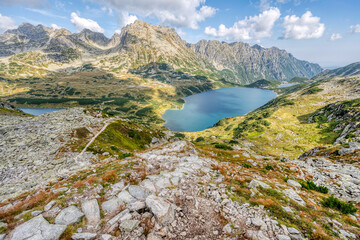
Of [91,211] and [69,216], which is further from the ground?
[69,216]

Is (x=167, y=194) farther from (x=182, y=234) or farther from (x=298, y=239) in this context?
(x=298, y=239)

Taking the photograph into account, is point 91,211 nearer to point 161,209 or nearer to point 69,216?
point 69,216

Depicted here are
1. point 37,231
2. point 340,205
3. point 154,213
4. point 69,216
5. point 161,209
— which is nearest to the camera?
point 37,231

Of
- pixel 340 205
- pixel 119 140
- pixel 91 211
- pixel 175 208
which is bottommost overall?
pixel 119 140

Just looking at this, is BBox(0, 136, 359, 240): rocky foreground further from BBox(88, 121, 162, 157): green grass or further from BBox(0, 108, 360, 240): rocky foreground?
BBox(88, 121, 162, 157): green grass

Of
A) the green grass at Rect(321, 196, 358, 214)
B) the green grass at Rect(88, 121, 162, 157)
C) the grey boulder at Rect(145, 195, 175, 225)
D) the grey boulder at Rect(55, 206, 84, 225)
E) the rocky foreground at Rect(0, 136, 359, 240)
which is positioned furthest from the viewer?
the green grass at Rect(88, 121, 162, 157)

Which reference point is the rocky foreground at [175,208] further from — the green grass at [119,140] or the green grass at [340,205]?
the green grass at [119,140]

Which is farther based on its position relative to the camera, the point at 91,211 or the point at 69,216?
the point at 91,211

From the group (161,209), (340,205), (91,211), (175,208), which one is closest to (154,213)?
(161,209)

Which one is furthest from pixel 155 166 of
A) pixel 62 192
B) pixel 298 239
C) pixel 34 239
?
pixel 298 239

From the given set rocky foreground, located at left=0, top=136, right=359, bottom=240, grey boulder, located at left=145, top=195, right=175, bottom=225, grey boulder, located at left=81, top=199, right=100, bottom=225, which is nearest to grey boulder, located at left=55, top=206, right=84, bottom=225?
rocky foreground, located at left=0, top=136, right=359, bottom=240

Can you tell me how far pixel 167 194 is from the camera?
13.9 metres

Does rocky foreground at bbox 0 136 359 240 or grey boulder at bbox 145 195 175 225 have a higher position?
grey boulder at bbox 145 195 175 225

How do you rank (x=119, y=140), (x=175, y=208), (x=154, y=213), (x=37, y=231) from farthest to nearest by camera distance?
1. (x=119, y=140)
2. (x=175, y=208)
3. (x=154, y=213)
4. (x=37, y=231)
